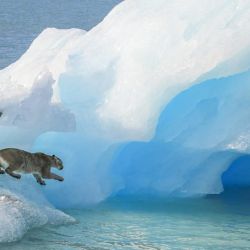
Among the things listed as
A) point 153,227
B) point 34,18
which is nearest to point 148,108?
point 153,227

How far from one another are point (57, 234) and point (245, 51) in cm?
337

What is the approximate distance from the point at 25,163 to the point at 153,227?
1.55m

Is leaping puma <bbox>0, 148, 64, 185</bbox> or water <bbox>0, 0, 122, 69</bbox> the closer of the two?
leaping puma <bbox>0, 148, 64, 185</bbox>

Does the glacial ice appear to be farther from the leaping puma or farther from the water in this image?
the water

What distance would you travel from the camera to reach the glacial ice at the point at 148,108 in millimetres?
10719

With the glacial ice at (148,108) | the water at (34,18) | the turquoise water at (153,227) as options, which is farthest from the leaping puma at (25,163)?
the water at (34,18)

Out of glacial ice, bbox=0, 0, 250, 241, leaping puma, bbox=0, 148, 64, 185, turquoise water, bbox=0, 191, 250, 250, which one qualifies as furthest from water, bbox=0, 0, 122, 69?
leaping puma, bbox=0, 148, 64, 185

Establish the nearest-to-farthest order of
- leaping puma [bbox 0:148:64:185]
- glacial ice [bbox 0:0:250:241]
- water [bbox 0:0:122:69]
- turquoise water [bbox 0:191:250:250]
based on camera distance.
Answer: turquoise water [bbox 0:191:250:250] → leaping puma [bbox 0:148:64:185] → glacial ice [bbox 0:0:250:241] → water [bbox 0:0:122:69]

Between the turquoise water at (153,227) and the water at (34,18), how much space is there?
1872cm

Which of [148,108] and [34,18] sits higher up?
[34,18]

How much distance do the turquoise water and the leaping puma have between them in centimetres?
61

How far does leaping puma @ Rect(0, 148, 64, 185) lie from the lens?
880 centimetres

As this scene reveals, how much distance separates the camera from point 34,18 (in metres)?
50.4

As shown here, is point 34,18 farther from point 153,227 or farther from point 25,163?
point 25,163
